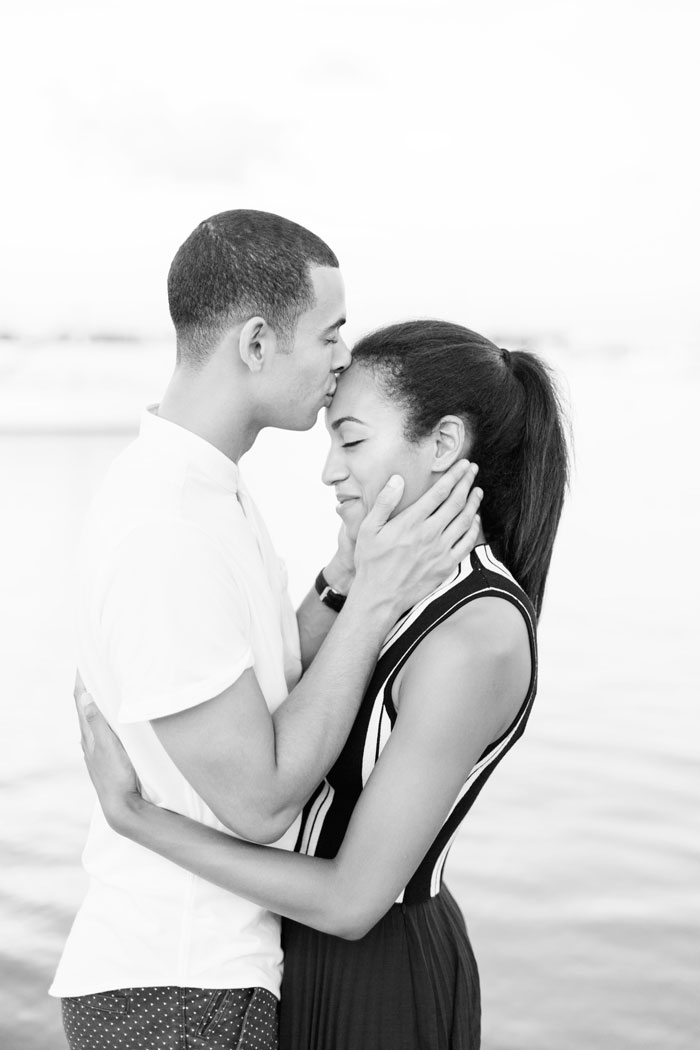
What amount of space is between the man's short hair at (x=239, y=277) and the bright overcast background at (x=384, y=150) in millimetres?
18375

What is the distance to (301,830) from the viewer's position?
1655mm

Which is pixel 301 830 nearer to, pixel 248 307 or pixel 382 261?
pixel 248 307

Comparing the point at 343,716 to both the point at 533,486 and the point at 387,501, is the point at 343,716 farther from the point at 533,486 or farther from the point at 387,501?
the point at 533,486

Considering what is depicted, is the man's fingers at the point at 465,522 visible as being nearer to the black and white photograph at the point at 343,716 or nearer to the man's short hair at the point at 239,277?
the black and white photograph at the point at 343,716

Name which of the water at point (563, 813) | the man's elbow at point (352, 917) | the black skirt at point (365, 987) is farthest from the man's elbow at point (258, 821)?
the water at point (563, 813)

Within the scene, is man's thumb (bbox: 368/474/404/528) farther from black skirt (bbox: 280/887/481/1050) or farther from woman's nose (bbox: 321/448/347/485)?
black skirt (bbox: 280/887/481/1050)

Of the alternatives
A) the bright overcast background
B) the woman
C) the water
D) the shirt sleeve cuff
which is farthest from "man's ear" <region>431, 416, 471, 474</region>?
the bright overcast background

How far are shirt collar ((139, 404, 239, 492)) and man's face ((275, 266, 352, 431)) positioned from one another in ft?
0.41

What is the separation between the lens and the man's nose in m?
1.69

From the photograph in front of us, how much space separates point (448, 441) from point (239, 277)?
15.4 inches

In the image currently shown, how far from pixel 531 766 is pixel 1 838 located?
6.89ft

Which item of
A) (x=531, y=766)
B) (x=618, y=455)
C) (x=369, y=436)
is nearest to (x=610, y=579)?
(x=531, y=766)

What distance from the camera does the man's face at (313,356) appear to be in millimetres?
1621

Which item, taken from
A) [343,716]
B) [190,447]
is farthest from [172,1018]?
[190,447]
